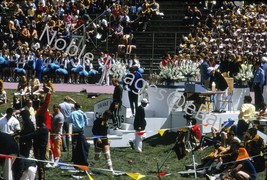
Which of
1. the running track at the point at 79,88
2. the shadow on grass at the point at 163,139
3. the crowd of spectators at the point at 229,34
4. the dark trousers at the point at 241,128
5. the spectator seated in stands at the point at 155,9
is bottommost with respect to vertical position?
the shadow on grass at the point at 163,139

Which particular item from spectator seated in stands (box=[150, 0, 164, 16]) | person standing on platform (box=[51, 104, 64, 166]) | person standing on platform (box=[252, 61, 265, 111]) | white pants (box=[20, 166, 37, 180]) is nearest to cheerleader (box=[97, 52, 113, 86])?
spectator seated in stands (box=[150, 0, 164, 16])

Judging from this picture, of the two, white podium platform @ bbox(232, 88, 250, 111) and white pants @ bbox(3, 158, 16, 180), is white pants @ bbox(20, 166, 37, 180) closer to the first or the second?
white pants @ bbox(3, 158, 16, 180)

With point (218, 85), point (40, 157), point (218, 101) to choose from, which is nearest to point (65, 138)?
point (40, 157)

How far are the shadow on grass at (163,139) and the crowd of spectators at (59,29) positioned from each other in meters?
12.4

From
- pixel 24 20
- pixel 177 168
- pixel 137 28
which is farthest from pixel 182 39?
pixel 177 168

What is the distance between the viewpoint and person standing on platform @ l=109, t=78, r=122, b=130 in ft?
89.7

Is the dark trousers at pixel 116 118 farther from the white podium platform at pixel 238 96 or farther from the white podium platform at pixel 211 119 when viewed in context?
the white podium platform at pixel 238 96

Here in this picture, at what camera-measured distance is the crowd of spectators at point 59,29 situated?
3953cm

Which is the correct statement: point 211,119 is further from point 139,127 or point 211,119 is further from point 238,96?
point 238,96

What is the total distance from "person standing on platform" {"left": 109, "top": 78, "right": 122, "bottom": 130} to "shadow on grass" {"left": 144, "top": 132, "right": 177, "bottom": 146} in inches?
49.1

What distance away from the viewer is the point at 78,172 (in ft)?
72.4

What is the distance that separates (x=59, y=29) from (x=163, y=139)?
15.2m

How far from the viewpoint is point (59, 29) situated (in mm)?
40562

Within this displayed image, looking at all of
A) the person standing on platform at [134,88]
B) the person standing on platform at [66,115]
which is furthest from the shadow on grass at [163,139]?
the person standing on platform at [66,115]
